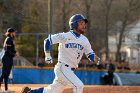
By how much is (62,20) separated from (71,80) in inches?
1123

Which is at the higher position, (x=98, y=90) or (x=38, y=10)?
(x=38, y=10)

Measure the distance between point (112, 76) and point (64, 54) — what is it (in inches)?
560

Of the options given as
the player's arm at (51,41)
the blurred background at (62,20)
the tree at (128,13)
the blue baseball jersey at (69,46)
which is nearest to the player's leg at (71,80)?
the blue baseball jersey at (69,46)

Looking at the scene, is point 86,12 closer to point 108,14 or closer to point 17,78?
point 108,14

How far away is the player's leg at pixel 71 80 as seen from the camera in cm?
854

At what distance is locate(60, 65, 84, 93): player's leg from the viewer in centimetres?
854

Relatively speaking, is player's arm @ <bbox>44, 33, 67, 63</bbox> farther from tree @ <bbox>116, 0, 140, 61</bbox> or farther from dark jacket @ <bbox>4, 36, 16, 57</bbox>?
tree @ <bbox>116, 0, 140, 61</bbox>

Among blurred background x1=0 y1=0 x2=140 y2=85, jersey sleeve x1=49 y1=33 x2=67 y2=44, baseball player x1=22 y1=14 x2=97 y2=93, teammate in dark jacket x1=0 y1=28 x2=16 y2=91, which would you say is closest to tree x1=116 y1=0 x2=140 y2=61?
blurred background x1=0 y1=0 x2=140 y2=85

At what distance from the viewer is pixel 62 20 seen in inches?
1455

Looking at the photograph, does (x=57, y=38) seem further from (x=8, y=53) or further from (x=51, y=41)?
(x=8, y=53)

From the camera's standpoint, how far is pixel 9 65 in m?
12.6

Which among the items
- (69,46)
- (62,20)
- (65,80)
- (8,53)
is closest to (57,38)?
(69,46)

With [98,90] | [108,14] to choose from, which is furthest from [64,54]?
[108,14]

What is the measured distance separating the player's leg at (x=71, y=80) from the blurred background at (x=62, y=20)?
16969 millimetres
